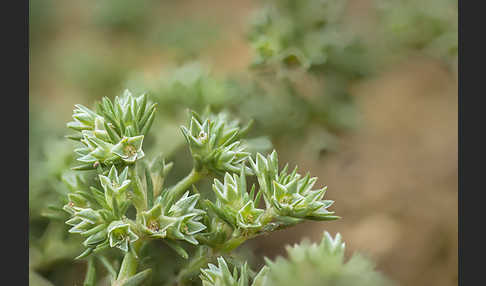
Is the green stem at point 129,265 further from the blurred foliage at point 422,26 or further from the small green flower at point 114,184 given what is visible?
the blurred foliage at point 422,26

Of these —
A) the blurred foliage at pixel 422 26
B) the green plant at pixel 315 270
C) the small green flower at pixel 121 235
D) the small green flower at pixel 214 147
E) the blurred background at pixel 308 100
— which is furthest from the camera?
the blurred foliage at pixel 422 26

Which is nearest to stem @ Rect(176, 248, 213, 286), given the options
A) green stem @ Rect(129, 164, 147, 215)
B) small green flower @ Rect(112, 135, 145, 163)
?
green stem @ Rect(129, 164, 147, 215)

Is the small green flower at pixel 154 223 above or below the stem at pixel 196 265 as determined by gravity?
above

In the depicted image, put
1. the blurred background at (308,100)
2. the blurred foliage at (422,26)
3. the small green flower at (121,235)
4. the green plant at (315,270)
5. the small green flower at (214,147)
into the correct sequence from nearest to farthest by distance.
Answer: the green plant at (315,270), the small green flower at (121,235), the small green flower at (214,147), the blurred background at (308,100), the blurred foliage at (422,26)

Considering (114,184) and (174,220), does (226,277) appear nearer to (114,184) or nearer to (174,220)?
(174,220)

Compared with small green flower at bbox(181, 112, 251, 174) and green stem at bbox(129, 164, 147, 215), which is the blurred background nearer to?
small green flower at bbox(181, 112, 251, 174)

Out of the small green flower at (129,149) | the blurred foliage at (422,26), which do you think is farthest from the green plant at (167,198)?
the blurred foliage at (422,26)
